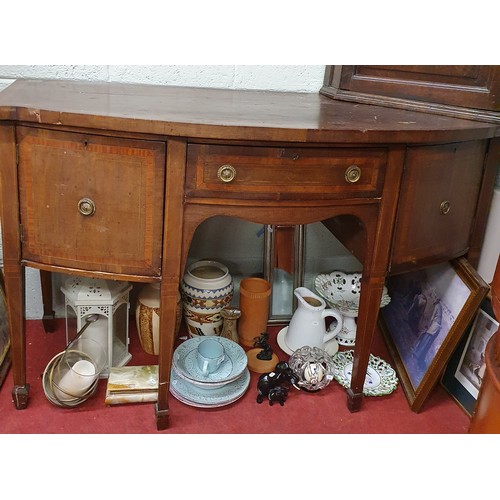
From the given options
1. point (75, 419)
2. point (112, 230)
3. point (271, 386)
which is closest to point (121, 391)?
point (75, 419)

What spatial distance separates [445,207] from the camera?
131 centimetres

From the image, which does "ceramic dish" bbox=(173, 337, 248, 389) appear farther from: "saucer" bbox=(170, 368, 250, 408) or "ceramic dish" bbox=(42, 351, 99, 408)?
"ceramic dish" bbox=(42, 351, 99, 408)

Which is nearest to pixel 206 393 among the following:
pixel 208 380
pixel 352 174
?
pixel 208 380

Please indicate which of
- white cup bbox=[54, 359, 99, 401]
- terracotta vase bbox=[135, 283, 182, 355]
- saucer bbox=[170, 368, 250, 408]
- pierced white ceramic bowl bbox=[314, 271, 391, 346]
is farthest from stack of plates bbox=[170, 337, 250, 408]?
pierced white ceramic bowl bbox=[314, 271, 391, 346]

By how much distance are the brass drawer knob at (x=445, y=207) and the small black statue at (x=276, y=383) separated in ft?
1.93

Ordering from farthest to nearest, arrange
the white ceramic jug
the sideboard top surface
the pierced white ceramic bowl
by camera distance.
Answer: the pierced white ceramic bowl
the white ceramic jug
the sideboard top surface

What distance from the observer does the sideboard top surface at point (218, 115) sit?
106cm

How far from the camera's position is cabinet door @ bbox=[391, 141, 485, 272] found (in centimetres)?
123

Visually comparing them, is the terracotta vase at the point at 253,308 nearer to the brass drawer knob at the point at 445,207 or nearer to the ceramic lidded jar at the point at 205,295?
the ceramic lidded jar at the point at 205,295

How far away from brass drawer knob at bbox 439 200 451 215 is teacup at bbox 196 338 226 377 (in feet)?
2.17

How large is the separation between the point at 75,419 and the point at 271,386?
503 mm

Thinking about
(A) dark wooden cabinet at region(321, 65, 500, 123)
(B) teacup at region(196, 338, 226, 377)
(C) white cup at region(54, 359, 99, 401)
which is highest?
(A) dark wooden cabinet at region(321, 65, 500, 123)

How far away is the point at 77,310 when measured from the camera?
1481mm

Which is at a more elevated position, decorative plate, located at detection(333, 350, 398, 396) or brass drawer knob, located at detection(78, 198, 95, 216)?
brass drawer knob, located at detection(78, 198, 95, 216)
